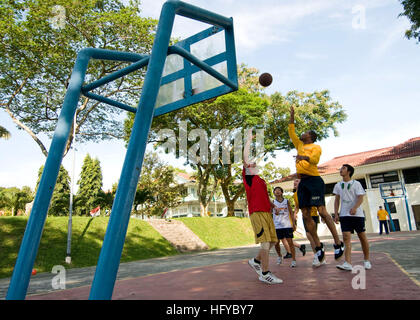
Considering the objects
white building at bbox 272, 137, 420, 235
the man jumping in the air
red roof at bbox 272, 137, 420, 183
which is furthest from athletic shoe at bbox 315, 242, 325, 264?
red roof at bbox 272, 137, 420, 183

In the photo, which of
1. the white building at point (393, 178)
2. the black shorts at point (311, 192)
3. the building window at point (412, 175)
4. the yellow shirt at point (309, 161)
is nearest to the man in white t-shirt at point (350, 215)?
the black shorts at point (311, 192)

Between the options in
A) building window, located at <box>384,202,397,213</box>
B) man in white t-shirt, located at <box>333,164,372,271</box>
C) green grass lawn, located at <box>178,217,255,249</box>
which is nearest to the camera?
man in white t-shirt, located at <box>333,164,372,271</box>

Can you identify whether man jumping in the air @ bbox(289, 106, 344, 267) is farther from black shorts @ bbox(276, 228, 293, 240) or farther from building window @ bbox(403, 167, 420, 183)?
building window @ bbox(403, 167, 420, 183)

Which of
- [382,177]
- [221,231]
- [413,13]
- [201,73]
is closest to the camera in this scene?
[201,73]

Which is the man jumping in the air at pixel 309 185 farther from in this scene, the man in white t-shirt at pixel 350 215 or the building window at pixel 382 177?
the building window at pixel 382 177

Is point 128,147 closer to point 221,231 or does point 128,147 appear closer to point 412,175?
point 221,231

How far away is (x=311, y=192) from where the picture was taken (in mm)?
5094

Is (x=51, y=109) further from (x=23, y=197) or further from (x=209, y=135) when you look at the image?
(x=23, y=197)

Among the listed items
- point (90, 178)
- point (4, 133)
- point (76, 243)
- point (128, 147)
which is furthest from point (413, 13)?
point (90, 178)

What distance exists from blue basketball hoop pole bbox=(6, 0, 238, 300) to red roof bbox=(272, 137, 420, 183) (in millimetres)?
30518

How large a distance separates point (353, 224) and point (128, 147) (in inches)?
167

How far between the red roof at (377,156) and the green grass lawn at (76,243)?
21.4 m

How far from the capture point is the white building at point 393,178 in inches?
1104

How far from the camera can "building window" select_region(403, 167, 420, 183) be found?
28408mm
